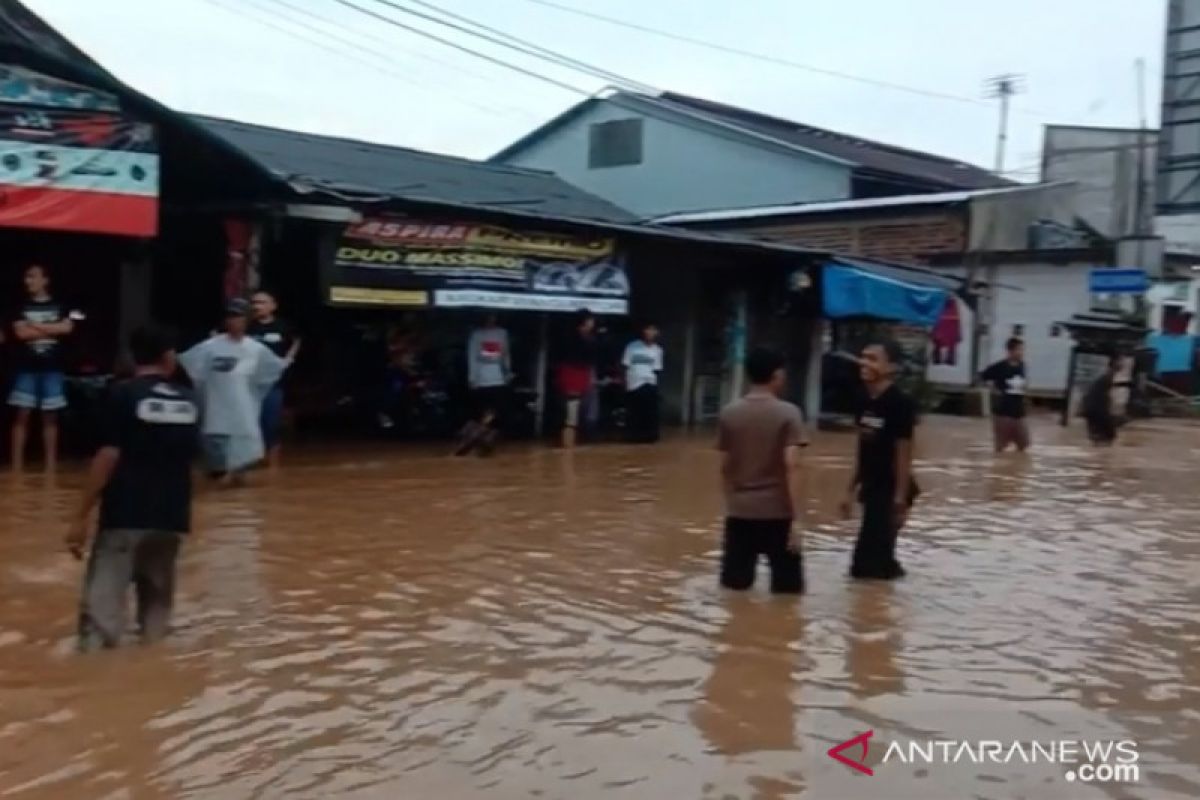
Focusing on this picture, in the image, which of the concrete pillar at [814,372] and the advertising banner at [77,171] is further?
the concrete pillar at [814,372]

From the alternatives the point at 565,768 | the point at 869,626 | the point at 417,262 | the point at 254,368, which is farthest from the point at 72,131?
the point at 565,768

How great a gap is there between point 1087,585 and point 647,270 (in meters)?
12.4

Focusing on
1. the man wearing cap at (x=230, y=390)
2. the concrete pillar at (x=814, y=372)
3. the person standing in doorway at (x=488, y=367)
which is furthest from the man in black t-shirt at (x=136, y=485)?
the concrete pillar at (x=814, y=372)

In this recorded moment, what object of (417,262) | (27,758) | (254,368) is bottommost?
(27,758)

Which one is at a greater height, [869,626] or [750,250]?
[750,250]

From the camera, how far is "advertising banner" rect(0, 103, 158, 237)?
454 inches

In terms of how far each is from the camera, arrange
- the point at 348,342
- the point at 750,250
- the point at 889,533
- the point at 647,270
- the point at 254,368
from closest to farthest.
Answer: the point at 889,533, the point at 254,368, the point at 348,342, the point at 750,250, the point at 647,270

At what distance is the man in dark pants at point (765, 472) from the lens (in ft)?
25.8

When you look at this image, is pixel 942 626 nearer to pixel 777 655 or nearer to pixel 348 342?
pixel 777 655

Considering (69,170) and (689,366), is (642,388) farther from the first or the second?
(69,170)

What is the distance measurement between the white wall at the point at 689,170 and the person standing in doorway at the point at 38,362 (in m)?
24.6

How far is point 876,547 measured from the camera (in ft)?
28.8

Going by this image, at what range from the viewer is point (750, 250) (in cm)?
1933

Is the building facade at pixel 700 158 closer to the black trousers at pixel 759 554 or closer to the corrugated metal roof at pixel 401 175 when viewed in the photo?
the corrugated metal roof at pixel 401 175
